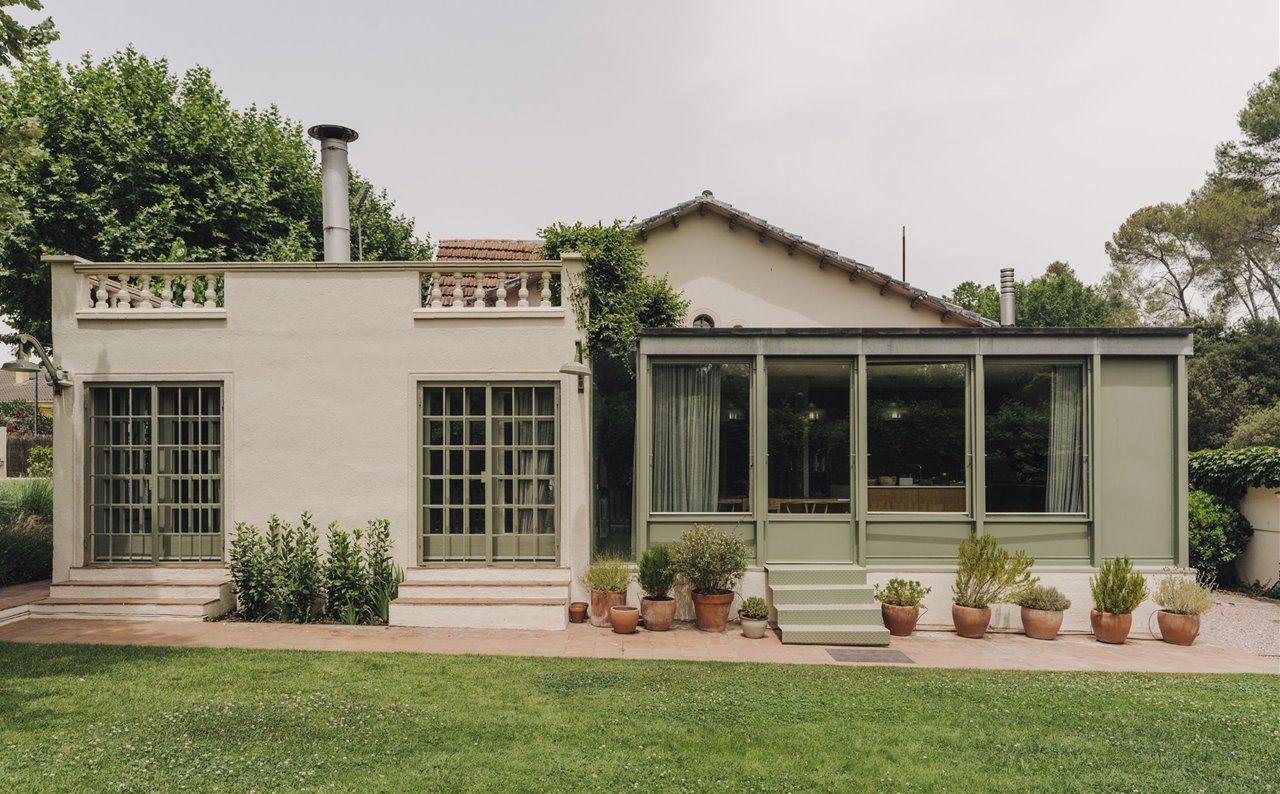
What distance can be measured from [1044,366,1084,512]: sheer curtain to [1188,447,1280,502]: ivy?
5.13 m

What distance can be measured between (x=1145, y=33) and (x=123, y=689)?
15.0 meters

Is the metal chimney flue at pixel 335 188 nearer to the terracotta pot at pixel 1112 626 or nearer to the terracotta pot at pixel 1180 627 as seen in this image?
the terracotta pot at pixel 1112 626

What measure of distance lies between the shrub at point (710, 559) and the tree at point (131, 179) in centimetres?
1141

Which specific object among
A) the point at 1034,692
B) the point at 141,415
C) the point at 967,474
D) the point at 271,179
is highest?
the point at 271,179

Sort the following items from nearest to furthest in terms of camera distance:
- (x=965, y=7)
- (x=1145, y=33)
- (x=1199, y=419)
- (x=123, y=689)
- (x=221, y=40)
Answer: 1. (x=123, y=689)
2. (x=965, y=7)
3. (x=1145, y=33)
4. (x=221, y=40)
5. (x=1199, y=419)

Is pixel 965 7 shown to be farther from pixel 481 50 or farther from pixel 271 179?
pixel 271 179

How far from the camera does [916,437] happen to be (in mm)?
9719

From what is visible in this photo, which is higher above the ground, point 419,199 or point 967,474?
point 419,199

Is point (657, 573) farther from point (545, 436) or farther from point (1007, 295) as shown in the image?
point (1007, 295)

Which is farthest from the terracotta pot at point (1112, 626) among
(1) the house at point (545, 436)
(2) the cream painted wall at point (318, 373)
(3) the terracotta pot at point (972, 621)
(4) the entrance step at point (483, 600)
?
(4) the entrance step at point (483, 600)

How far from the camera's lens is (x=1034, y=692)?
6613 mm

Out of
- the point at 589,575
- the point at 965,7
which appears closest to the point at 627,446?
the point at 589,575

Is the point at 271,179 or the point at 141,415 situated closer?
the point at 141,415

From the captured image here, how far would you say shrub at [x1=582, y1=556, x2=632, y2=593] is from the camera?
29.6 feet
